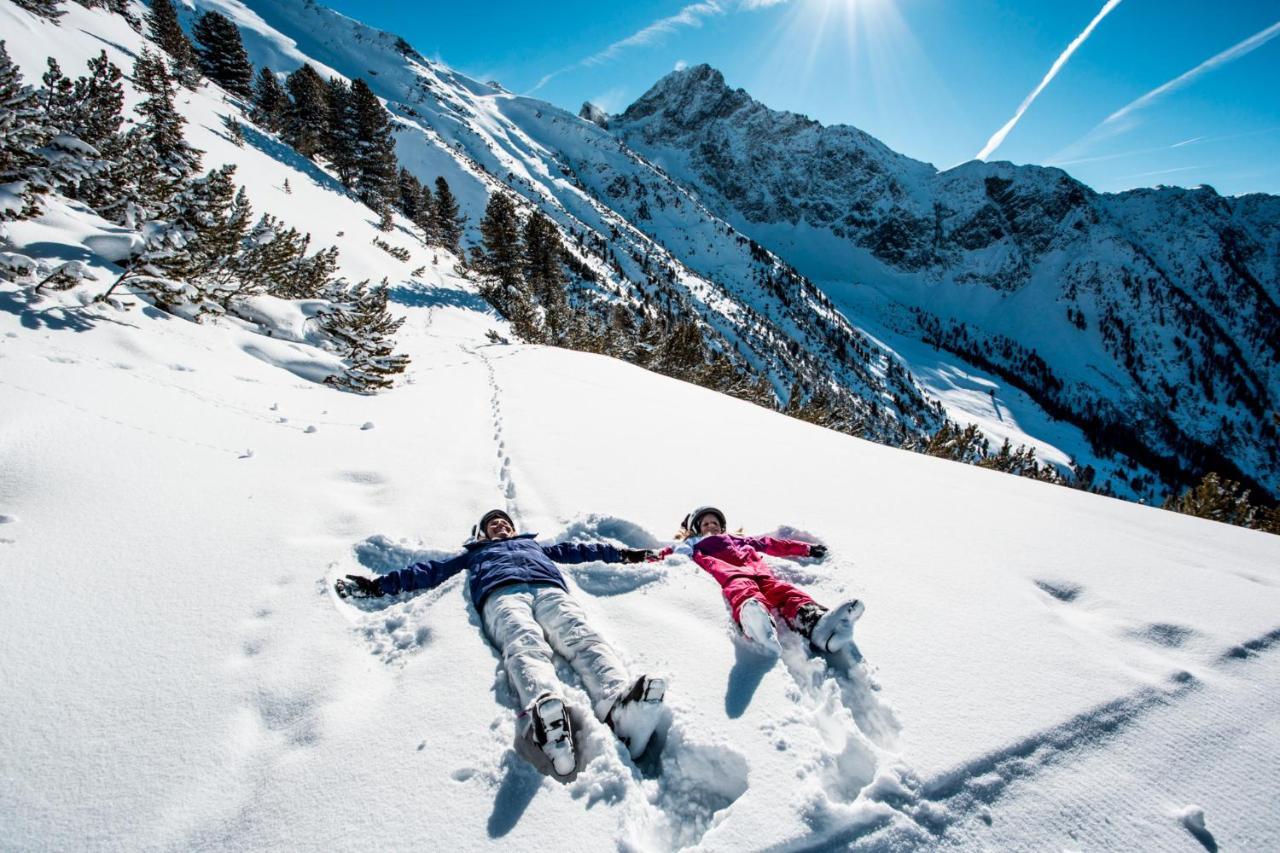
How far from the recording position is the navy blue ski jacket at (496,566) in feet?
12.5

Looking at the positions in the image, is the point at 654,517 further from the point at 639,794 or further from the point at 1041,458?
the point at 1041,458

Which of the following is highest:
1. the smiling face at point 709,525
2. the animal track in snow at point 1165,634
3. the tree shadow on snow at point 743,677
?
the animal track in snow at point 1165,634

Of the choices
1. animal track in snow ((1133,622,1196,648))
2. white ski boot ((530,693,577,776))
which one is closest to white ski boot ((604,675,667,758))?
white ski boot ((530,693,577,776))

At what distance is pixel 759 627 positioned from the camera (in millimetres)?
3389

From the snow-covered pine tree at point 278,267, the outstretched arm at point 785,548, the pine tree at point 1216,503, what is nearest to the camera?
the outstretched arm at point 785,548

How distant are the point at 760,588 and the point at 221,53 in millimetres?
62429

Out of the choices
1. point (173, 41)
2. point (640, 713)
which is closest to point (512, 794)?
point (640, 713)

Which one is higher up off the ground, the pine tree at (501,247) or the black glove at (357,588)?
the pine tree at (501,247)

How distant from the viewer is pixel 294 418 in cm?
749

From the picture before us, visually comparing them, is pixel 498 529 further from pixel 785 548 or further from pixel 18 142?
pixel 18 142

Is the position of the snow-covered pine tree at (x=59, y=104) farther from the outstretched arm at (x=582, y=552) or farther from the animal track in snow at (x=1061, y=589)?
the animal track in snow at (x=1061, y=589)

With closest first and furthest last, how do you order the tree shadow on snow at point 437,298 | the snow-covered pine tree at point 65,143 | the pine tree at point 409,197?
the snow-covered pine tree at point 65,143
the tree shadow on snow at point 437,298
the pine tree at point 409,197

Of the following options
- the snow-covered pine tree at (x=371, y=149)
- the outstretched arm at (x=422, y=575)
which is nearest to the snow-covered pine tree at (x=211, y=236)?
the outstretched arm at (x=422, y=575)

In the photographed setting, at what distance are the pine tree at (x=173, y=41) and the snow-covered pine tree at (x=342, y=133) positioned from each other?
7.96m
